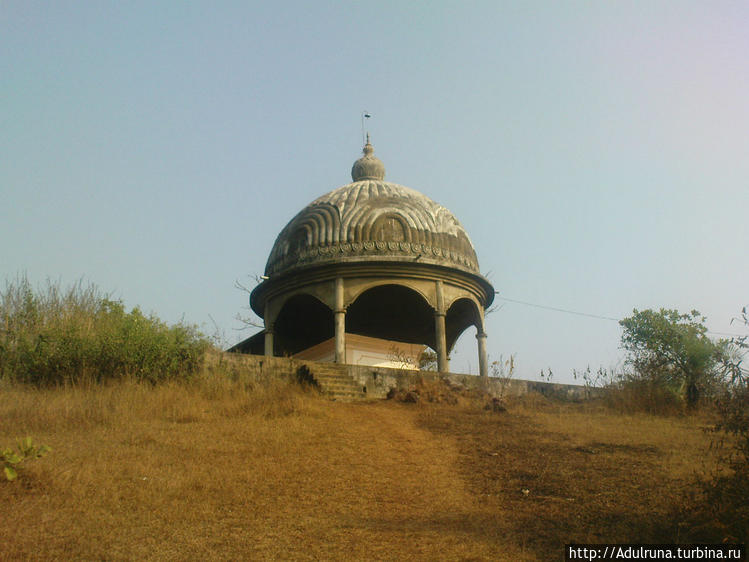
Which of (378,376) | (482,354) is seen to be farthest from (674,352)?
(378,376)

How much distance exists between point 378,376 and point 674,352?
490 inches

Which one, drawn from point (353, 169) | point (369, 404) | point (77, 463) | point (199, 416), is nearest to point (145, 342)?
point (199, 416)

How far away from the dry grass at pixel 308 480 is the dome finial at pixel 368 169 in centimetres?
1137

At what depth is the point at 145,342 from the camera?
11.9m

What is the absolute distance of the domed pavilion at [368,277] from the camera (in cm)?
1688

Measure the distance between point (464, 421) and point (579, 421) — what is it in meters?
2.07

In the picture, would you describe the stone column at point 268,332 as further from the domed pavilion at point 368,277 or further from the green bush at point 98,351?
the green bush at point 98,351

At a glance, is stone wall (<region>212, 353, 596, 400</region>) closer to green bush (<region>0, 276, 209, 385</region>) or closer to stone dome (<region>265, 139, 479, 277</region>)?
green bush (<region>0, 276, 209, 385</region>)

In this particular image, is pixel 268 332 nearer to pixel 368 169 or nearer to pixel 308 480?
pixel 368 169

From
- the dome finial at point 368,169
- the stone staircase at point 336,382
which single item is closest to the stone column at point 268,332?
the stone staircase at point 336,382

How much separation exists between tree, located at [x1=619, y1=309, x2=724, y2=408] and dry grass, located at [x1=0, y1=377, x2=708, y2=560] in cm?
252

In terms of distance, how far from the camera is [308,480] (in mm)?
7148

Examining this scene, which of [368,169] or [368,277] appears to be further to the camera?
[368,169]

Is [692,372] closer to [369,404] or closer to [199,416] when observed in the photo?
[369,404]
